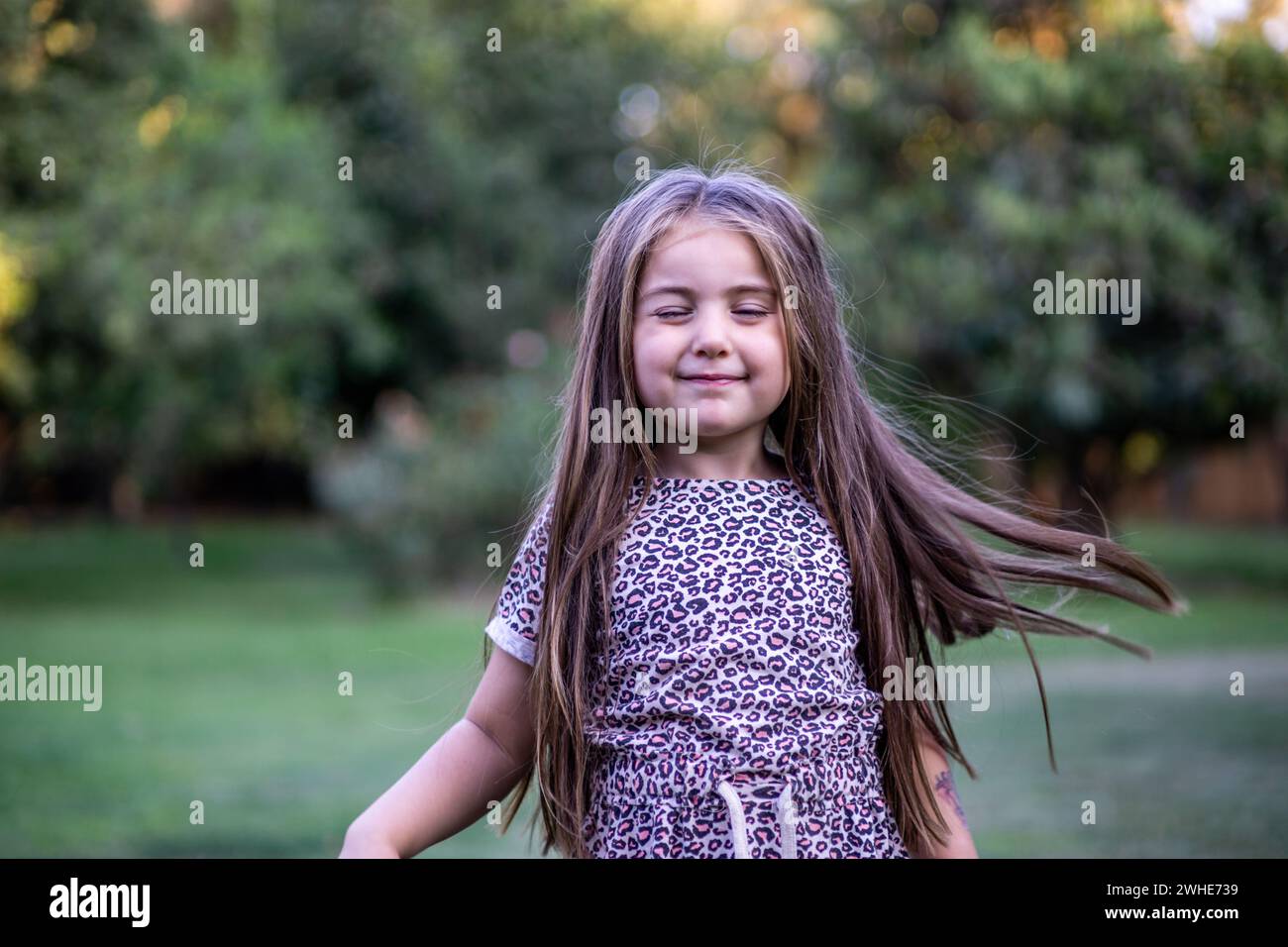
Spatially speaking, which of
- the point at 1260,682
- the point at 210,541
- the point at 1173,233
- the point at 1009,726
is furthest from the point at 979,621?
the point at 210,541

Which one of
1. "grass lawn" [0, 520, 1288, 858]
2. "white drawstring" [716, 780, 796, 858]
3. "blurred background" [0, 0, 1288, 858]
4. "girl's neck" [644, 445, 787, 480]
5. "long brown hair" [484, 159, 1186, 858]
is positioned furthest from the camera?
"blurred background" [0, 0, 1288, 858]

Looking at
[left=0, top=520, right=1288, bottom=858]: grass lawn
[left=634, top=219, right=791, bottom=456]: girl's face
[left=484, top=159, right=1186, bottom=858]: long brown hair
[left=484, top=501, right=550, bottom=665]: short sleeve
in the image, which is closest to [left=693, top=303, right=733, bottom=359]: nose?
[left=634, top=219, right=791, bottom=456]: girl's face

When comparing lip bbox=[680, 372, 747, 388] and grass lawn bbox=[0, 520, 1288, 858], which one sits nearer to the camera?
lip bbox=[680, 372, 747, 388]

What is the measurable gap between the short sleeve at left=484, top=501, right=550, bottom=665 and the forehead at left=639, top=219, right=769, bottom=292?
0.42 m

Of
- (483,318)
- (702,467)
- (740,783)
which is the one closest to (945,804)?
(740,783)

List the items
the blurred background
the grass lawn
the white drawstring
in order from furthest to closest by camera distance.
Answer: the blurred background
the grass lawn
the white drawstring

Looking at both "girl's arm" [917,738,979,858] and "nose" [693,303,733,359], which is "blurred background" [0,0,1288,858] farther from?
"nose" [693,303,733,359]

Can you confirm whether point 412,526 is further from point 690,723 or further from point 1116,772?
point 690,723

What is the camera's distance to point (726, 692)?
6.59ft

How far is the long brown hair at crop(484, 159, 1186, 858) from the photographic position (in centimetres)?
211

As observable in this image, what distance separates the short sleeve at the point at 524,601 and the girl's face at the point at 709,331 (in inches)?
10.8

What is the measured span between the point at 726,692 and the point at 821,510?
15.6 inches

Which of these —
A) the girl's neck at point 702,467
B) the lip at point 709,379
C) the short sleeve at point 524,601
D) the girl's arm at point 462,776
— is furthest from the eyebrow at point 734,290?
the girl's arm at point 462,776

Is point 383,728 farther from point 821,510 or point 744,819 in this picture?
point 744,819
